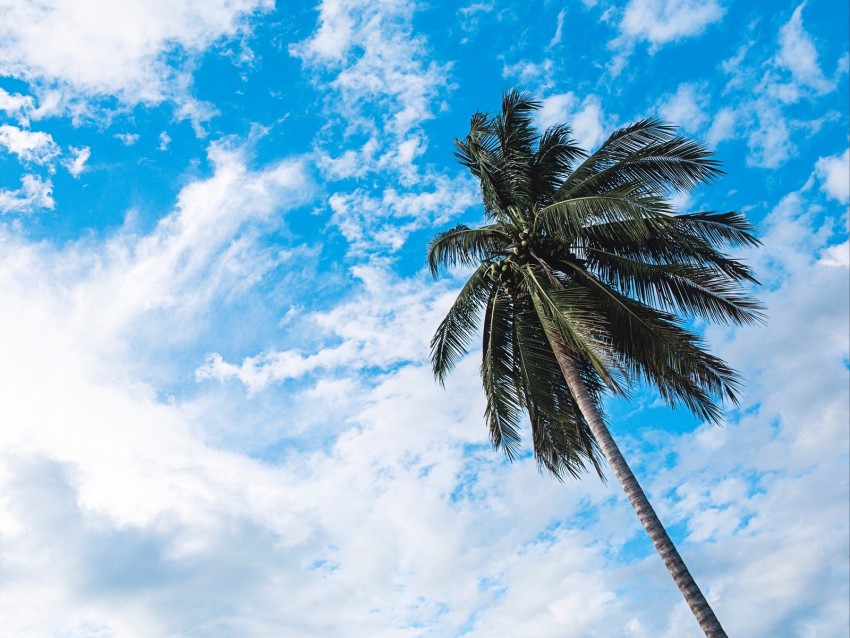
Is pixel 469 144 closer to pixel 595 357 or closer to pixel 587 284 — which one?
pixel 587 284

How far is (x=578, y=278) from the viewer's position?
1439 cm

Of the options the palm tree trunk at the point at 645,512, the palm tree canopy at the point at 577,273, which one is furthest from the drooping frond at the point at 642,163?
the palm tree trunk at the point at 645,512

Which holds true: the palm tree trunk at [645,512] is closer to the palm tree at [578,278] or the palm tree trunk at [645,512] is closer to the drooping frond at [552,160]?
the palm tree at [578,278]

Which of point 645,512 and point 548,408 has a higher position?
point 548,408

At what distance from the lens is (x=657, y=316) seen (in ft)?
43.4

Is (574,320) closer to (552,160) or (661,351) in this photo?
(661,351)

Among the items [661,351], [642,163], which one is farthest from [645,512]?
[642,163]

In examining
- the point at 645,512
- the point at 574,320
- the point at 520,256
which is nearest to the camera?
the point at 645,512

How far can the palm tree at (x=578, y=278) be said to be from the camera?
41.8ft

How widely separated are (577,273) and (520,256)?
131 centimetres

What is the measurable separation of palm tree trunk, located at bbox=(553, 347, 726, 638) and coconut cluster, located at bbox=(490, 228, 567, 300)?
2041mm

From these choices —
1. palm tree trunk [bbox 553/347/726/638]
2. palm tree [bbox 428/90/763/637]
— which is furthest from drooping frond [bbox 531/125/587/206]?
palm tree trunk [bbox 553/347/726/638]

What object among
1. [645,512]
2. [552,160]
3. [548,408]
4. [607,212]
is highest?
[552,160]

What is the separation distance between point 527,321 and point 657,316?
A: 9.05 ft
